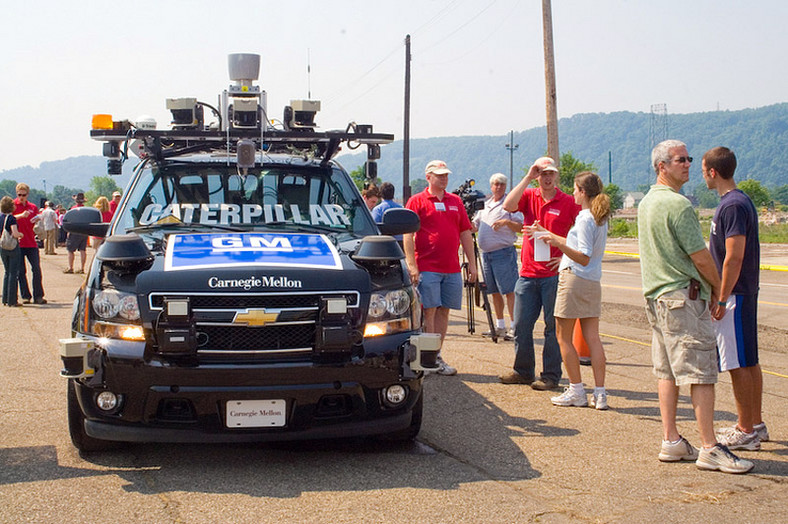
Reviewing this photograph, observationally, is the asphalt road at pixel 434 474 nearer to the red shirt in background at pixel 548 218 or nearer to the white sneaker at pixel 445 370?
the white sneaker at pixel 445 370

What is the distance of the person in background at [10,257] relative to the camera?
47.3 feet

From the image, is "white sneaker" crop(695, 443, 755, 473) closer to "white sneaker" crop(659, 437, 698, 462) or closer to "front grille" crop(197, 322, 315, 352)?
"white sneaker" crop(659, 437, 698, 462)

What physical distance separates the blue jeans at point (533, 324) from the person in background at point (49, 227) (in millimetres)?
23957

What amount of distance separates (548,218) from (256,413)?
3.59 meters

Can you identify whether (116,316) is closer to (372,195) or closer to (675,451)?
(675,451)

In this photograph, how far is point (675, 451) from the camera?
539 centimetres

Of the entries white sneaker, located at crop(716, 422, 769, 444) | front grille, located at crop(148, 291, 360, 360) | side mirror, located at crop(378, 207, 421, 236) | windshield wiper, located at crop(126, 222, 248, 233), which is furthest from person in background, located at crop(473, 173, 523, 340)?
front grille, located at crop(148, 291, 360, 360)

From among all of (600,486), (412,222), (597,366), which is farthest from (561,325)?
(600,486)

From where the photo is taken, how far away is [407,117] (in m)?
41.8

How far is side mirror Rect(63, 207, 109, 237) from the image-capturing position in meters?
5.94

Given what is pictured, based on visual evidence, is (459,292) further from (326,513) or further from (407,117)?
(407,117)

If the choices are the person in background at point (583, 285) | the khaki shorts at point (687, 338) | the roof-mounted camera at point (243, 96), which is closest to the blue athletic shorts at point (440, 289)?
the person in background at point (583, 285)

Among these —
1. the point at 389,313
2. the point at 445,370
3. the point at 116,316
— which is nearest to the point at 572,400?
the point at 445,370

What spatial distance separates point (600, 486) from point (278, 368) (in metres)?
1.85
